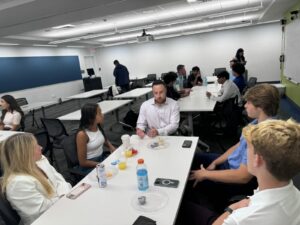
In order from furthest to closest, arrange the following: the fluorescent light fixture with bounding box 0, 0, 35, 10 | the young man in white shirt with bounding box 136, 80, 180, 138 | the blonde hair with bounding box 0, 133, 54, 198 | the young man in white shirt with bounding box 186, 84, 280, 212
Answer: the fluorescent light fixture with bounding box 0, 0, 35, 10 → the young man in white shirt with bounding box 136, 80, 180, 138 → the young man in white shirt with bounding box 186, 84, 280, 212 → the blonde hair with bounding box 0, 133, 54, 198

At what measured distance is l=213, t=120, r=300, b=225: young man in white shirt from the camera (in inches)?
31.9

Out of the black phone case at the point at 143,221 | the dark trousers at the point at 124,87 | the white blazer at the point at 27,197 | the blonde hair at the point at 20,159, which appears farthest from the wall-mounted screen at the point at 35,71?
the black phone case at the point at 143,221

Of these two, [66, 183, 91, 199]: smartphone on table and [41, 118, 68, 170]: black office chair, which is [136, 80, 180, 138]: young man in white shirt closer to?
[66, 183, 91, 199]: smartphone on table

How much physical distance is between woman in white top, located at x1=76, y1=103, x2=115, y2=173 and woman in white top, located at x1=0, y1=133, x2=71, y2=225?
514mm

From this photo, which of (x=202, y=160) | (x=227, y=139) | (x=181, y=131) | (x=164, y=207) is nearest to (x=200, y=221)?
(x=164, y=207)

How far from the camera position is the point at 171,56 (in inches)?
454

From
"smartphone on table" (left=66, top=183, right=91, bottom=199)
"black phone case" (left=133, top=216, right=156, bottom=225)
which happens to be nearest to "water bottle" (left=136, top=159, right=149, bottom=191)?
"black phone case" (left=133, top=216, right=156, bottom=225)

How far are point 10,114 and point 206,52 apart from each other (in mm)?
9287

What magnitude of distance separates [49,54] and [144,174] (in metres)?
10.2

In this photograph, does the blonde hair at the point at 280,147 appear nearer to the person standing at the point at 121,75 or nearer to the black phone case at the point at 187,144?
the black phone case at the point at 187,144

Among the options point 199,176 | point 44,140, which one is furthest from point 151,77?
point 199,176

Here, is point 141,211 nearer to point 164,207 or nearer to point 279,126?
point 164,207

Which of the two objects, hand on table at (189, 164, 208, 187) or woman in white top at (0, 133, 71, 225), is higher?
woman in white top at (0, 133, 71, 225)

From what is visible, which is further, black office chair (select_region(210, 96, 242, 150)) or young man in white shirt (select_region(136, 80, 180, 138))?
black office chair (select_region(210, 96, 242, 150))
